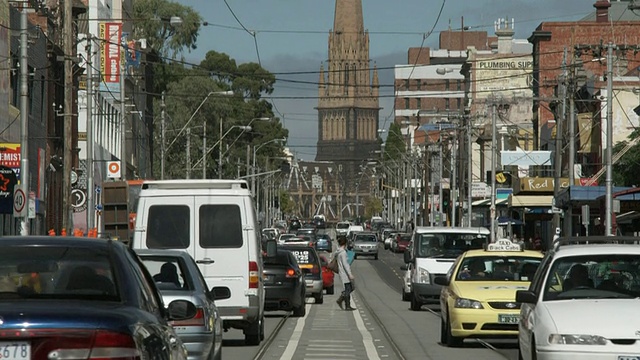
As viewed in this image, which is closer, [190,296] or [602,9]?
[190,296]

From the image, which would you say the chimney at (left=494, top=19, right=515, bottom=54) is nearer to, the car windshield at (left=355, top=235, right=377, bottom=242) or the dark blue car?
the car windshield at (left=355, top=235, right=377, bottom=242)

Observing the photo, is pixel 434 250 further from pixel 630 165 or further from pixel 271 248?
pixel 630 165

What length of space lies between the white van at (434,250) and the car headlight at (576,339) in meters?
21.2

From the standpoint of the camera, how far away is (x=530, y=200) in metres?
75.3

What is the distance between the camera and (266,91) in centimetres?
13650

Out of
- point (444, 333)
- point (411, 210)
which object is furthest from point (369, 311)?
point (411, 210)

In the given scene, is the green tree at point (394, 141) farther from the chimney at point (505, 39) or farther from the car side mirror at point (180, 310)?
A: the car side mirror at point (180, 310)

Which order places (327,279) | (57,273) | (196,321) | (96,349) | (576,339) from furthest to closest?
(327,279)
(196,321)
(576,339)
(57,273)
(96,349)

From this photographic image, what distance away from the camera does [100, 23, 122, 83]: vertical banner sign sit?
71625 millimetres

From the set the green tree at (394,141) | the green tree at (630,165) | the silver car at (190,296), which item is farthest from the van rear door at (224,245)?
the green tree at (394,141)

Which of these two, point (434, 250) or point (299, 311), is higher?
point (434, 250)

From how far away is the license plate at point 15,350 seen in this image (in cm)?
770

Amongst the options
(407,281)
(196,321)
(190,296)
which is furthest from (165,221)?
(407,281)

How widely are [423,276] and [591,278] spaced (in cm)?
1948
